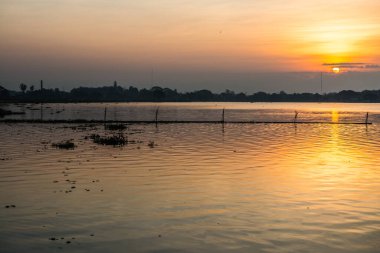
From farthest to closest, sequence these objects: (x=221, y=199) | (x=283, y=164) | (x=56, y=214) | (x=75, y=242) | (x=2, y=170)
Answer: (x=283, y=164) → (x=2, y=170) → (x=221, y=199) → (x=56, y=214) → (x=75, y=242)

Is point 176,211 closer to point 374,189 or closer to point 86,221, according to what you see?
point 86,221

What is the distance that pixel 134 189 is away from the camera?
22031 millimetres

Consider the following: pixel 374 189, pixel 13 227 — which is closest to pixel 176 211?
pixel 13 227

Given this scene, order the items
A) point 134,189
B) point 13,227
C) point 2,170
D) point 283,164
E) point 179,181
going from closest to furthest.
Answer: point 13,227
point 134,189
point 179,181
point 2,170
point 283,164

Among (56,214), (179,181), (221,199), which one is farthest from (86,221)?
(179,181)

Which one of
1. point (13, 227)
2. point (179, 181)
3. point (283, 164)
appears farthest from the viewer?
point (283, 164)

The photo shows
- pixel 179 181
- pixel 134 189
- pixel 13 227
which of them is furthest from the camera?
pixel 179 181

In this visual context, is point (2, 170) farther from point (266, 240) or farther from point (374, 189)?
point (374, 189)

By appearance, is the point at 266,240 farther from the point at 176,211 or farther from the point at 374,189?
the point at 374,189

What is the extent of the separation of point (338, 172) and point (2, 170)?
829 inches

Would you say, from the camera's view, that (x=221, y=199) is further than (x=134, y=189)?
No

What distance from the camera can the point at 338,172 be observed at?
28078mm

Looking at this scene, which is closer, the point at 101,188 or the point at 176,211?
the point at 176,211

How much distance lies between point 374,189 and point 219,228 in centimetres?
1119
